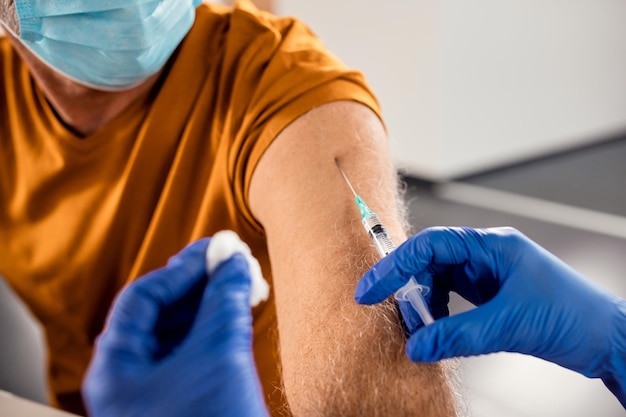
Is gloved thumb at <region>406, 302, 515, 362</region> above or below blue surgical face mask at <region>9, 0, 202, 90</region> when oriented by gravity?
below

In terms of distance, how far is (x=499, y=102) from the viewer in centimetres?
335

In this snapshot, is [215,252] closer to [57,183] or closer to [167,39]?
[167,39]

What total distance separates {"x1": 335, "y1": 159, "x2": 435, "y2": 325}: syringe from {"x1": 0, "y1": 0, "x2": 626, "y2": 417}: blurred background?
189cm

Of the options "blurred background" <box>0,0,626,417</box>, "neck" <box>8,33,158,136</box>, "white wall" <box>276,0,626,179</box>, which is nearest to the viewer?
"neck" <box>8,33,158,136</box>

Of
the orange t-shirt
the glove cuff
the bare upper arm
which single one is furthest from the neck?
the glove cuff

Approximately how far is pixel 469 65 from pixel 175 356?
292 cm

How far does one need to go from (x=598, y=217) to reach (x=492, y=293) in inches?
97.1

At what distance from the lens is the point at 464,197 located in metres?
3.19

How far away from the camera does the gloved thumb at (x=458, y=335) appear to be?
635 millimetres

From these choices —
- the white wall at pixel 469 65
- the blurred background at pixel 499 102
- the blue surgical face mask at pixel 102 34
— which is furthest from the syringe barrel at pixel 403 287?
the white wall at pixel 469 65

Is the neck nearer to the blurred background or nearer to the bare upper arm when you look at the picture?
the bare upper arm

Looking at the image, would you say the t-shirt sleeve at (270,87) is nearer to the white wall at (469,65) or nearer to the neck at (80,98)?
the neck at (80,98)

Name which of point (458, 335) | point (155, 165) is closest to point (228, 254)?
point (458, 335)

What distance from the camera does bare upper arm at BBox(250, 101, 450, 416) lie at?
68cm
